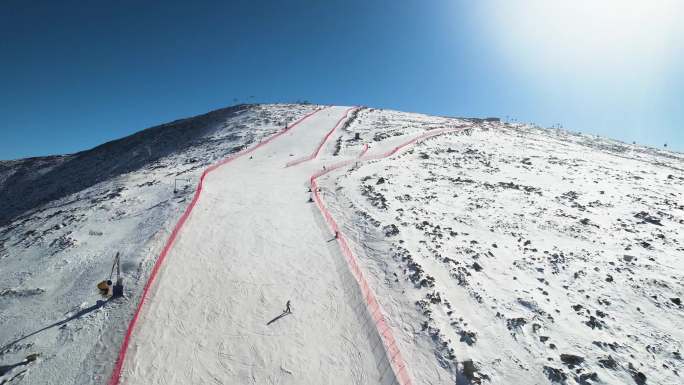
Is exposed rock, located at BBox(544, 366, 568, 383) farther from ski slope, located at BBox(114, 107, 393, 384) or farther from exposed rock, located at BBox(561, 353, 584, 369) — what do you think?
ski slope, located at BBox(114, 107, 393, 384)

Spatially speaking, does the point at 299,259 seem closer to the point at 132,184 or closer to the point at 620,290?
the point at 620,290

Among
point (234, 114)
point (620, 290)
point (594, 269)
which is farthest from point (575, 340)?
point (234, 114)

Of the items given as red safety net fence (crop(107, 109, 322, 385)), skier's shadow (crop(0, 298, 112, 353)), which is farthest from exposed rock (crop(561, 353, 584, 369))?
skier's shadow (crop(0, 298, 112, 353))

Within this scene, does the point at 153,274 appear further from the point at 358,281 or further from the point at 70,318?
the point at 358,281

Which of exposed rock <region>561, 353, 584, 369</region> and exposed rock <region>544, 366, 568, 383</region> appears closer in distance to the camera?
exposed rock <region>544, 366, 568, 383</region>

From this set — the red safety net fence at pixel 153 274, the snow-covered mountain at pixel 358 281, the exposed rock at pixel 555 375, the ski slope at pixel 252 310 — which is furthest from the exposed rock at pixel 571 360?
the red safety net fence at pixel 153 274

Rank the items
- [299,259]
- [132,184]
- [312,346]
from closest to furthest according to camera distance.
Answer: [312,346]
[299,259]
[132,184]
